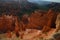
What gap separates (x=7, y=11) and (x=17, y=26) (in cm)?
30

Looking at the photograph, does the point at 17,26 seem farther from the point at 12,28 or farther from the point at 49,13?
the point at 49,13

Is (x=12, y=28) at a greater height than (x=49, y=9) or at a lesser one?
lesser

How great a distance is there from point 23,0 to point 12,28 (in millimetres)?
495

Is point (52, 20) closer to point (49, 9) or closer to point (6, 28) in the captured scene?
point (49, 9)

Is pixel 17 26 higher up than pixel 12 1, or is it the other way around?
pixel 12 1

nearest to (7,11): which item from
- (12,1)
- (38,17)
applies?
(12,1)

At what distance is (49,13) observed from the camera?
451 centimetres

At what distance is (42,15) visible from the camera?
14.8ft

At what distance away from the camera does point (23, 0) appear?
14.7 feet

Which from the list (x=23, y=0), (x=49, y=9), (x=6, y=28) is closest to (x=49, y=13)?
(x=49, y=9)

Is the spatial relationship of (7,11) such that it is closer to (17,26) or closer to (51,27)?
(17,26)

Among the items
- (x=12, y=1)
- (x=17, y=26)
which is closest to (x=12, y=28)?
(x=17, y=26)

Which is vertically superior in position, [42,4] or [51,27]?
[42,4]

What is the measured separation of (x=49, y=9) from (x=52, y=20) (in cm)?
19
